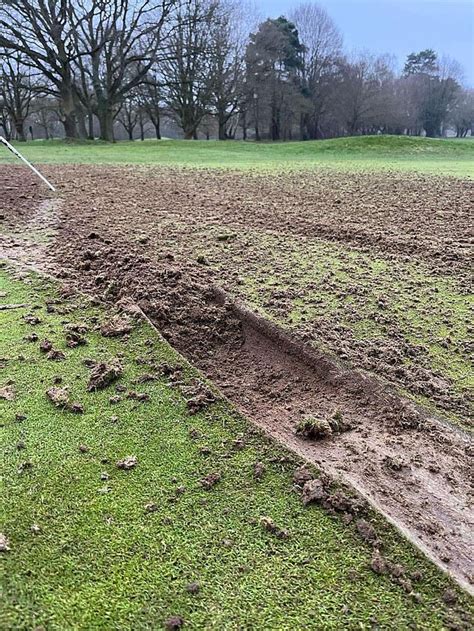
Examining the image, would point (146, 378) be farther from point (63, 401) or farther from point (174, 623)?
point (174, 623)

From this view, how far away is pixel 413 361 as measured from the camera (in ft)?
8.73

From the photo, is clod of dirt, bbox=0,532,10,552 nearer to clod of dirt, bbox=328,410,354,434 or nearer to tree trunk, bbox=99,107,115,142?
clod of dirt, bbox=328,410,354,434

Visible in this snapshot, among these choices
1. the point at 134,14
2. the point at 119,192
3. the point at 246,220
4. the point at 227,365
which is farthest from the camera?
the point at 134,14

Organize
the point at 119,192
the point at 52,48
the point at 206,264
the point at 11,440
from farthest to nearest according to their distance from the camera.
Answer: the point at 52,48, the point at 119,192, the point at 206,264, the point at 11,440

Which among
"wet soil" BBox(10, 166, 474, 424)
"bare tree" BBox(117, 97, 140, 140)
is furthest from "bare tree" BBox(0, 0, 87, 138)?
"wet soil" BBox(10, 166, 474, 424)

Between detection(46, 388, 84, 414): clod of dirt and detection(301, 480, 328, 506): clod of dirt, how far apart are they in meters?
1.04

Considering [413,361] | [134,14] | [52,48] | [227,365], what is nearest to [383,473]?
[413,361]

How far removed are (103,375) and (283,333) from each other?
40.8 inches

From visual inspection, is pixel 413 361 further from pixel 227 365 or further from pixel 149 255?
pixel 149 255

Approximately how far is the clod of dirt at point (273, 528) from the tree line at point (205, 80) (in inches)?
1118

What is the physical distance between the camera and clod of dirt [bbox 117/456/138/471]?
193cm

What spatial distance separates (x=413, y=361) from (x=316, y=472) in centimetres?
105

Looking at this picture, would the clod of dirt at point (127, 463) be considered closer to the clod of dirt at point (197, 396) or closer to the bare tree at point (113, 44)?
the clod of dirt at point (197, 396)

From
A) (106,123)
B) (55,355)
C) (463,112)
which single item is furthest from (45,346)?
(463,112)
